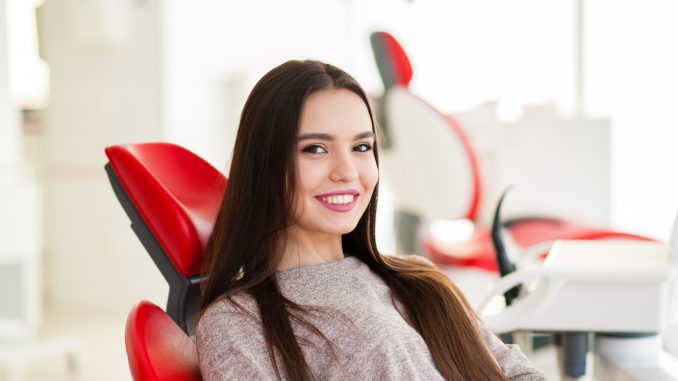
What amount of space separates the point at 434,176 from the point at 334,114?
1.52 meters

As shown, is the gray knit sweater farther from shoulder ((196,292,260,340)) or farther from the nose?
the nose

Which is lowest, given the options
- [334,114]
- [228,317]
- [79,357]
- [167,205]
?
[79,357]

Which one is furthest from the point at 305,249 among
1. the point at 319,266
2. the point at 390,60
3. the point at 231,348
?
the point at 390,60

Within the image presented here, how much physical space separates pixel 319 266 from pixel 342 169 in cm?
15

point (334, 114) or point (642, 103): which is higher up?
point (334, 114)

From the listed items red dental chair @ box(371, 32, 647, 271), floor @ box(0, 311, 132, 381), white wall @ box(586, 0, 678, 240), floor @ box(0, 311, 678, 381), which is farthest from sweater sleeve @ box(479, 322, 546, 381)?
white wall @ box(586, 0, 678, 240)

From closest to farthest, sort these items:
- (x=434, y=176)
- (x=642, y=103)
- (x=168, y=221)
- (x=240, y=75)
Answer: (x=168, y=221) → (x=434, y=176) → (x=642, y=103) → (x=240, y=75)

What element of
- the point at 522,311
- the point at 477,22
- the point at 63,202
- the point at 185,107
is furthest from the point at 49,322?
the point at 522,311

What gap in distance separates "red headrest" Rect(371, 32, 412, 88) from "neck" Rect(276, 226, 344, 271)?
165cm

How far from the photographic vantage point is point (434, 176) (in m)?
2.64

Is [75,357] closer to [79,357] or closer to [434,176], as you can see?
[79,357]

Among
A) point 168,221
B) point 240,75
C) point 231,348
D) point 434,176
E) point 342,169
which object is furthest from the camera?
point 240,75

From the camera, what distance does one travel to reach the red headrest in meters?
2.83

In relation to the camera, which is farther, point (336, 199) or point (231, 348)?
point (336, 199)
